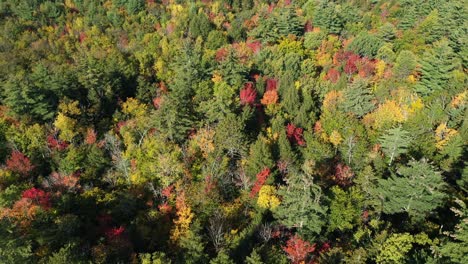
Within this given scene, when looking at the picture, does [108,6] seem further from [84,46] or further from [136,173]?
[136,173]

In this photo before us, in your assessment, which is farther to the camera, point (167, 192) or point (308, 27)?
point (308, 27)

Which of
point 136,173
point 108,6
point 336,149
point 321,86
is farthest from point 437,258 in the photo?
point 108,6

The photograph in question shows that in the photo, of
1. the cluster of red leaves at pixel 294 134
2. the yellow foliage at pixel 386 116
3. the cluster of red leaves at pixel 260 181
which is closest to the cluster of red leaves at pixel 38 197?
the cluster of red leaves at pixel 260 181

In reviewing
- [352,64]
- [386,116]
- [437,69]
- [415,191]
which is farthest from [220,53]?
[415,191]

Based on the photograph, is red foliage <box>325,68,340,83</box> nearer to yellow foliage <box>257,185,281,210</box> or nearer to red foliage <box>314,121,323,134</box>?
red foliage <box>314,121,323,134</box>

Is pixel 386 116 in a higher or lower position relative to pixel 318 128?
higher

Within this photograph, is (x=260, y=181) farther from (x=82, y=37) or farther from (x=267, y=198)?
(x=82, y=37)
